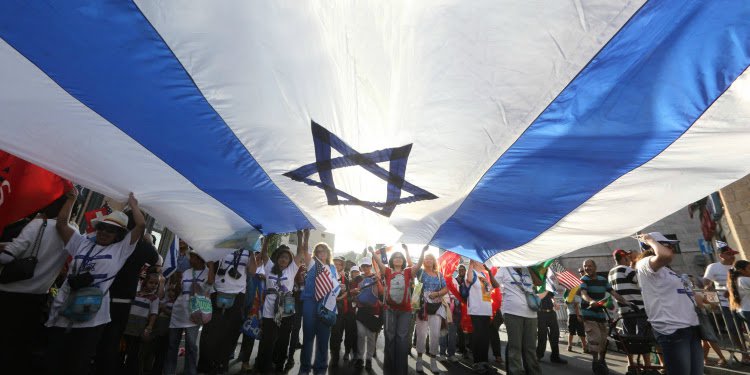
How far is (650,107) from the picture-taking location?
67.7 inches

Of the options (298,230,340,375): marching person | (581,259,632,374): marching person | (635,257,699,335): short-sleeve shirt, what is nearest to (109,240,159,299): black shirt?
(298,230,340,375): marching person

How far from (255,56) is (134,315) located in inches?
178

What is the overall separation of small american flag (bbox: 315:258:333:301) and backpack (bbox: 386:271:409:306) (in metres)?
0.97

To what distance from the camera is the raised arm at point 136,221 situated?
2.69 m

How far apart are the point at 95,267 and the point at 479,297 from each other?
5638 mm

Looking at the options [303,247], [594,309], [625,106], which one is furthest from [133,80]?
[594,309]

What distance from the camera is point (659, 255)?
348 centimetres

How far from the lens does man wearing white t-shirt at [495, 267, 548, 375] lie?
4832 millimetres

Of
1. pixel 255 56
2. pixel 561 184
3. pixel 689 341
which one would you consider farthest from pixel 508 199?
pixel 689 341

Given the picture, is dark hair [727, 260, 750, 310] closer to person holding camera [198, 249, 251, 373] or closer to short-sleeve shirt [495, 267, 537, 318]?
short-sleeve shirt [495, 267, 537, 318]

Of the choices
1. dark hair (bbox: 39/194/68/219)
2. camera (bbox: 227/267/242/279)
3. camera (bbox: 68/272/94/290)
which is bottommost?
camera (bbox: 68/272/94/290)

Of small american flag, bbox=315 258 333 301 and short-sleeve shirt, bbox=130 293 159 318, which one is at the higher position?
small american flag, bbox=315 258 333 301

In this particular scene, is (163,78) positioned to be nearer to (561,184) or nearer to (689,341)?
(561,184)

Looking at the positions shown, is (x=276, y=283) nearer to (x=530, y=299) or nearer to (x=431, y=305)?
(x=431, y=305)
